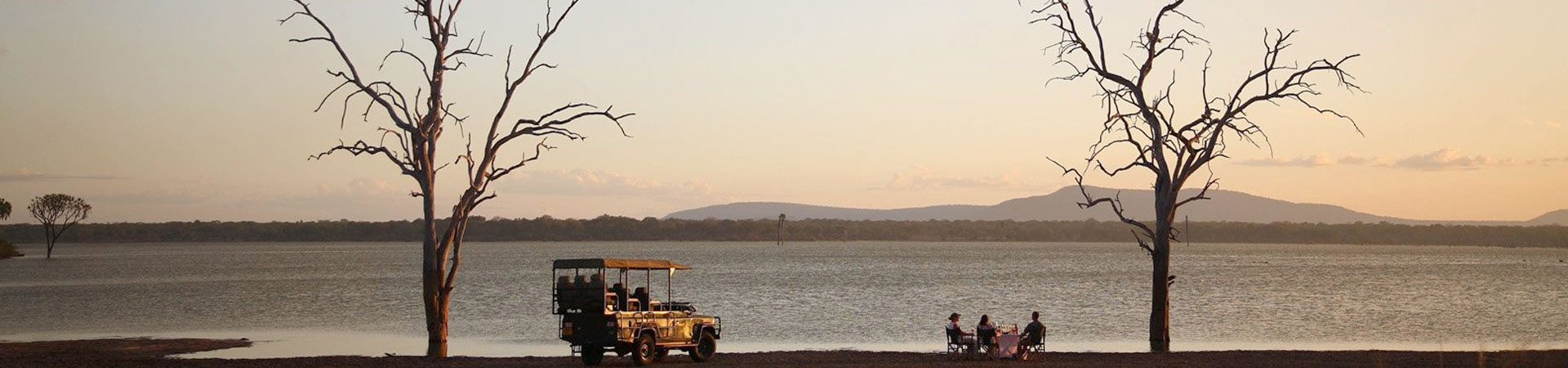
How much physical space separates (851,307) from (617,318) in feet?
95.1

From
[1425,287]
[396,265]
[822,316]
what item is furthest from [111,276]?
[1425,287]

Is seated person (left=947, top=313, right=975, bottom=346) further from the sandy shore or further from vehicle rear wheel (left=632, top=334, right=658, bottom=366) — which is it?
vehicle rear wheel (left=632, top=334, right=658, bottom=366)

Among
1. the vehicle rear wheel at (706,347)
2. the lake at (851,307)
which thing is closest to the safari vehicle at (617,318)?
the vehicle rear wheel at (706,347)

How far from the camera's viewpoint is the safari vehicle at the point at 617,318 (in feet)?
84.9

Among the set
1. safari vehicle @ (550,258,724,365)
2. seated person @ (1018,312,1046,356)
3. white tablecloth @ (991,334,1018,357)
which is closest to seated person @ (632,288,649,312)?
safari vehicle @ (550,258,724,365)

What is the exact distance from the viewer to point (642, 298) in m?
27.0

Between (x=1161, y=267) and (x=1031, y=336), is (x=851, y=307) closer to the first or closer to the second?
(x=1161, y=267)

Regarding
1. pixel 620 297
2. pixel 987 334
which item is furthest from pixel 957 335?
pixel 620 297

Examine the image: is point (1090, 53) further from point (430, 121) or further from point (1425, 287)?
point (1425, 287)

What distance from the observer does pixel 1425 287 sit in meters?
72.4

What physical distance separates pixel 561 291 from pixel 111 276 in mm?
74277

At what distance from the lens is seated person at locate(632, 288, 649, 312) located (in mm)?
26922

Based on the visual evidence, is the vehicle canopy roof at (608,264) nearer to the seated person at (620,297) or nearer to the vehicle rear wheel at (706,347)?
the seated person at (620,297)

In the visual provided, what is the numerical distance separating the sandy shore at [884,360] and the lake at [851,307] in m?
4.01
